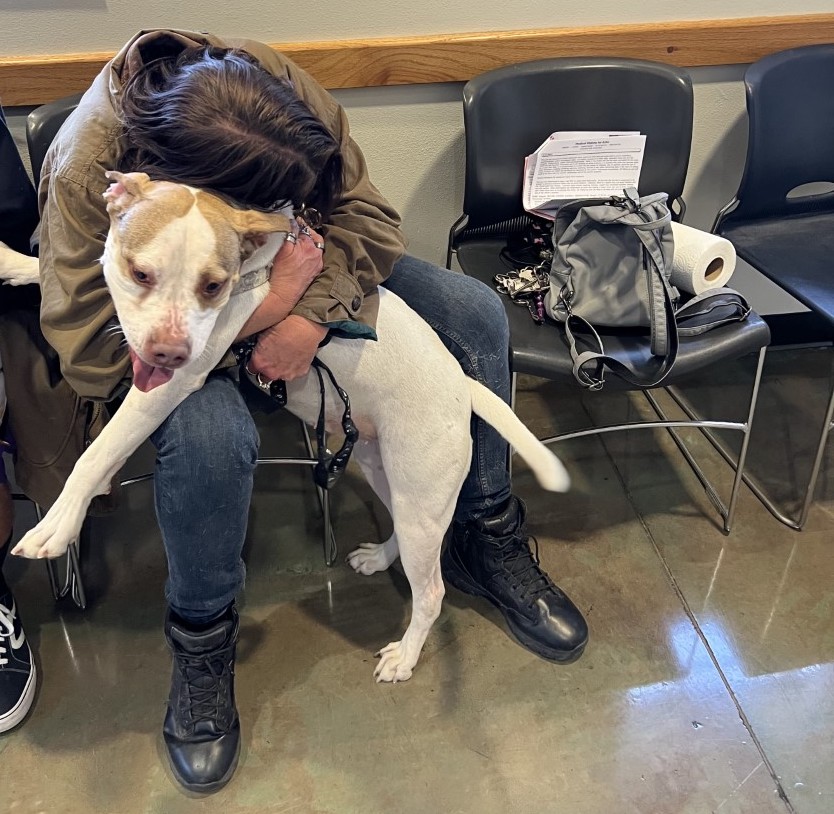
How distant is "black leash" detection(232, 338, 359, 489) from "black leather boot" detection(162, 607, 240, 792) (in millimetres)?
323

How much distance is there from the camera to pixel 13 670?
4.72 ft

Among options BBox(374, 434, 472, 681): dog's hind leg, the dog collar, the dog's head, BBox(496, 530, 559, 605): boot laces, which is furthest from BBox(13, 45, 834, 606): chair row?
the dog's head

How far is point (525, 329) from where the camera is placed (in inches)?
63.4

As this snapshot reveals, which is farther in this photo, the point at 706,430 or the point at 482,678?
the point at 706,430

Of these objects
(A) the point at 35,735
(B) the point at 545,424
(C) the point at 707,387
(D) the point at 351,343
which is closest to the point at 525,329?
(D) the point at 351,343

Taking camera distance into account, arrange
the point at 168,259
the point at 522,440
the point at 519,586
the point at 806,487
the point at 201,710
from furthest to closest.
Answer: the point at 806,487
the point at 519,586
the point at 201,710
the point at 522,440
the point at 168,259

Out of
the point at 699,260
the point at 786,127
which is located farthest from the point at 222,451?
the point at 786,127

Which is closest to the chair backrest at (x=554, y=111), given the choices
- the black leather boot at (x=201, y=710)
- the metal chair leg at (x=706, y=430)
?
the metal chair leg at (x=706, y=430)

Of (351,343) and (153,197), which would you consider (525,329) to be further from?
(153,197)

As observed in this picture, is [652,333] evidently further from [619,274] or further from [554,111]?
[554,111]

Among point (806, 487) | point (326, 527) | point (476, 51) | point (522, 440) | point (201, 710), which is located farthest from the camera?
point (806, 487)

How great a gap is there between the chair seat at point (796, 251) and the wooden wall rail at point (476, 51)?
0.43m

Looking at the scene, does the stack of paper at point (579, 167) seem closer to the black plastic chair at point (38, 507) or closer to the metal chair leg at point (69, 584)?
the black plastic chair at point (38, 507)

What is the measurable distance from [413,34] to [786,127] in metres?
0.93
